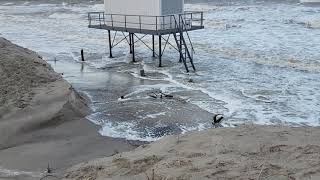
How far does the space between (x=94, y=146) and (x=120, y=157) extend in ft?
10.2

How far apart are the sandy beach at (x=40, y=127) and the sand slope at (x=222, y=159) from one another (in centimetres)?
151

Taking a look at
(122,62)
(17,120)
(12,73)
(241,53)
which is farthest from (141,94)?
(241,53)

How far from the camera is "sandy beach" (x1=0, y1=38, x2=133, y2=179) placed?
10.8 metres

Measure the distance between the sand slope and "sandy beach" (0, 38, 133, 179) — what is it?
4.95ft

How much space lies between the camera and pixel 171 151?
8.98m

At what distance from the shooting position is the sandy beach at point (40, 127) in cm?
1075

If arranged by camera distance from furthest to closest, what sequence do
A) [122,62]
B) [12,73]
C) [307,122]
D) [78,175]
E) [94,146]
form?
[122,62] < [12,73] < [307,122] < [94,146] < [78,175]

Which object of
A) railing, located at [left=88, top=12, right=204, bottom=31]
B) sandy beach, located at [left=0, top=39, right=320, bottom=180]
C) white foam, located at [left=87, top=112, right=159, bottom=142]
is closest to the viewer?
Result: sandy beach, located at [left=0, top=39, right=320, bottom=180]

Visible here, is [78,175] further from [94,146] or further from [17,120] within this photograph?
[17,120]

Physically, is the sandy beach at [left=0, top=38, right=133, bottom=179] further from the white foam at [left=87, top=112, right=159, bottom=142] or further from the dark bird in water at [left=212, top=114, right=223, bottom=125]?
the dark bird in water at [left=212, top=114, right=223, bottom=125]

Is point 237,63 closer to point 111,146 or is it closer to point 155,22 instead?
point 155,22

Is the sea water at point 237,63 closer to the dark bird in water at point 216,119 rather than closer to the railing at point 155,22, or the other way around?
the dark bird in water at point 216,119

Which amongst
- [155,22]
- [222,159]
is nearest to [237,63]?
[155,22]

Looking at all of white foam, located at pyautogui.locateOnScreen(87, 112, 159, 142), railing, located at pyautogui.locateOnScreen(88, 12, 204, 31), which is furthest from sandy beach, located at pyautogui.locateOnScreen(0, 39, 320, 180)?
railing, located at pyautogui.locateOnScreen(88, 12, 204, 31)
